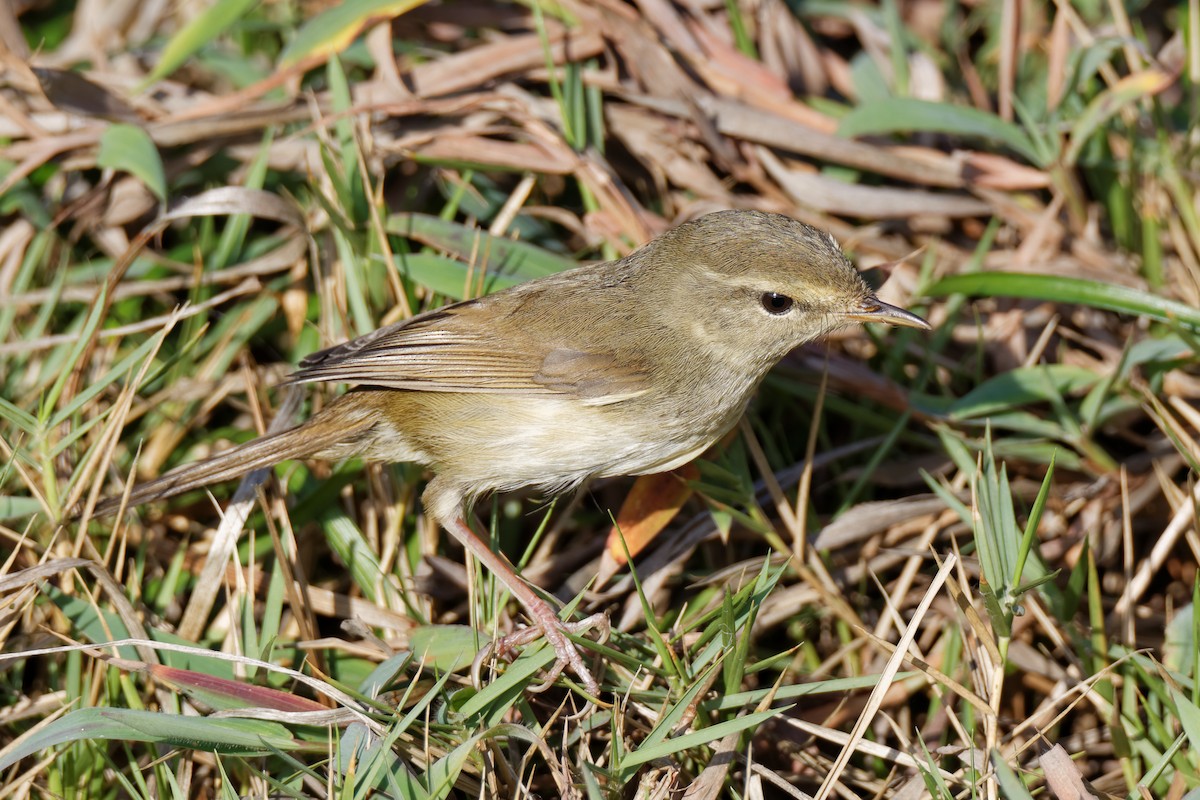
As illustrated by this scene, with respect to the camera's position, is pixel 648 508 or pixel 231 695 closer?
pixel 231 695

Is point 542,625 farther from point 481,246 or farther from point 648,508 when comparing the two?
point 481,246

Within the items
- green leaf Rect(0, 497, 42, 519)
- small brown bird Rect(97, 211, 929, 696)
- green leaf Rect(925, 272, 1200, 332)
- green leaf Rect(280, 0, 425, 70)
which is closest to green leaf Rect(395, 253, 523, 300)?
small brown bird Rect(97, 211, 929, 696)

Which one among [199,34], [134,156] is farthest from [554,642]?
[199,34]

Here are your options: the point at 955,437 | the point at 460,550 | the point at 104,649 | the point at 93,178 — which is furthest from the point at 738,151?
the point at 104,649

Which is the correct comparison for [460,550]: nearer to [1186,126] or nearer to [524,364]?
[524,364]

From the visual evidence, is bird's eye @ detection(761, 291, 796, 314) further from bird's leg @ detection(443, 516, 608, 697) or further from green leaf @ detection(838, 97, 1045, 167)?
green leaf @ detection(838, 97, 1045, 167)
